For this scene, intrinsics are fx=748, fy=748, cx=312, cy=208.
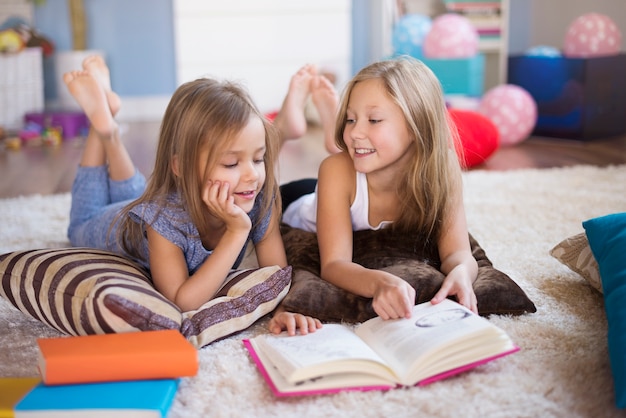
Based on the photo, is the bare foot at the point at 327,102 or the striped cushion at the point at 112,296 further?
the bare foot at the point at 327,102

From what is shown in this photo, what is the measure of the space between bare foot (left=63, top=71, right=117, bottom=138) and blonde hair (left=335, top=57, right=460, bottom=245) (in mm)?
621

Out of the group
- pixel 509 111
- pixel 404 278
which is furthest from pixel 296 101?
pixel 509 111

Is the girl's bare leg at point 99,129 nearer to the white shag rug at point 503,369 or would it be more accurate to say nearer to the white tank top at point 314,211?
the white shag rug at point 503,369

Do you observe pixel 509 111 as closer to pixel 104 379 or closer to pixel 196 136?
pixel 196 136

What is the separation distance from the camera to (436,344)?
105 cm

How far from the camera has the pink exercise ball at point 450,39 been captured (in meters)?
3.56

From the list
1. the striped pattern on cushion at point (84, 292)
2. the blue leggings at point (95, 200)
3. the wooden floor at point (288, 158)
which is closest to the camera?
the striped pattern on cushion at point (84, 292)

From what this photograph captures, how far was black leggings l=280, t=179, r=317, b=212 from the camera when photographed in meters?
1.90

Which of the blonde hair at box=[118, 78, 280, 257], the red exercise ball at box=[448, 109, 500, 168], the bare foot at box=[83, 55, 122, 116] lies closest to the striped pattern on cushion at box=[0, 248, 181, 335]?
the blonde hair at box=[118, 78, 280, 257]

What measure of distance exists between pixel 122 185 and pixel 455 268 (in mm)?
905

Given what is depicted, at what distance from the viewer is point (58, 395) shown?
3.23 ft

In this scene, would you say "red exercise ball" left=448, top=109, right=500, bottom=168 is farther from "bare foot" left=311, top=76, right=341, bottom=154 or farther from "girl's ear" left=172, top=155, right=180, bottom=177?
"girl's ear" left=172, top=155, right=180, bottom=177

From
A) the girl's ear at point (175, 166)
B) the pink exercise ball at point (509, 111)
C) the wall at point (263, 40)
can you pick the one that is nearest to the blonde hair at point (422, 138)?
the girl's ear at point (175, 166)

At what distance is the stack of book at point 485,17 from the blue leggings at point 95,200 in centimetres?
273
